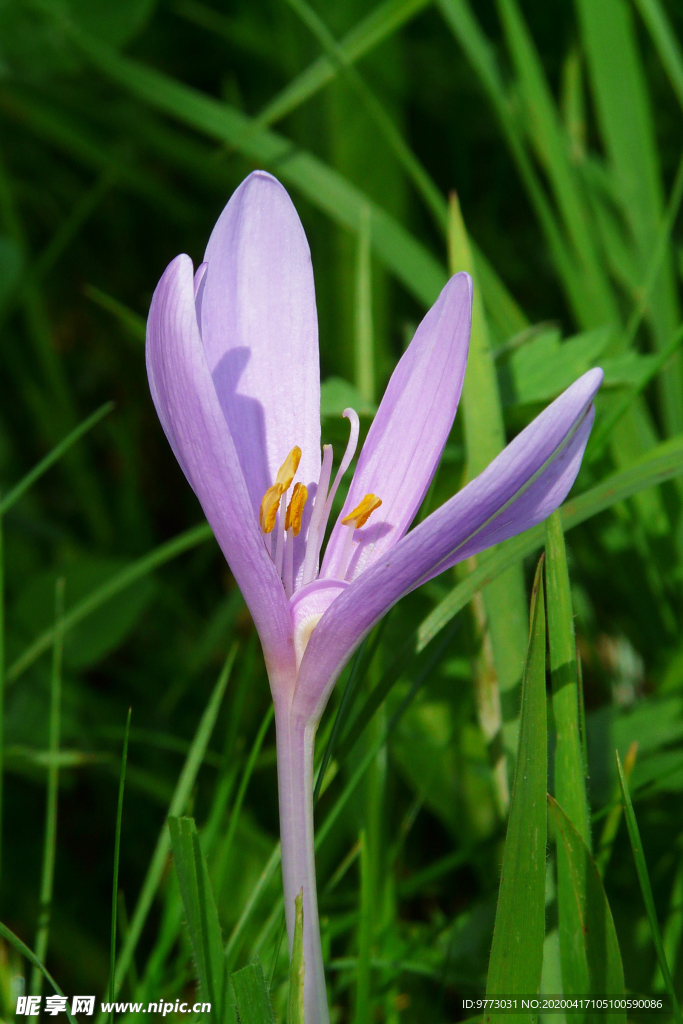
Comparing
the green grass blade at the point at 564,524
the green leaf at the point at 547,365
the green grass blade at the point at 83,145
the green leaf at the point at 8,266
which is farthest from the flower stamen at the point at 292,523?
the green grass blade at the point at 83,145

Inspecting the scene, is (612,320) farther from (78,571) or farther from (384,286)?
(78,571)

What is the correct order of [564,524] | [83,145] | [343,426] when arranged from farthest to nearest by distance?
[83,145] → [343,426] → [564,524]

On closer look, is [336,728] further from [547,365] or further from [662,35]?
[662,35]

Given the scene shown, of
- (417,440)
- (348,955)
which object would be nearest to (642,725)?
(348,955)

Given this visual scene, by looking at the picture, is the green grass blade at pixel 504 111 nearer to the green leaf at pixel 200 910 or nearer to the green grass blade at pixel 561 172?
the green grass blade at pixel 561 172

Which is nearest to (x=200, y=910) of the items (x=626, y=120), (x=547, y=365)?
(x=547, y=365)

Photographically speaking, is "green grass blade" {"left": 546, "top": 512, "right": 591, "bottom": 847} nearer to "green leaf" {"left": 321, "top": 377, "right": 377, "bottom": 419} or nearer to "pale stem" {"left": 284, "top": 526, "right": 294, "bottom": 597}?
"pale stem" {"left": 284, "top": 526, "right": 294, "bottom": 597}

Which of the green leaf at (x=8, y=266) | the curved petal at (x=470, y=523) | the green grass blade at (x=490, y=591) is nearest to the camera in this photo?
the curved petal at (x=470, y=523)

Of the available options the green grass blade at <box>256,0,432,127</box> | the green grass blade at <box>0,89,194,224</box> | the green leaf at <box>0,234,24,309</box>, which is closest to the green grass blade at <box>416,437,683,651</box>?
the green grass blade at <box>256,0,432,127</box>
